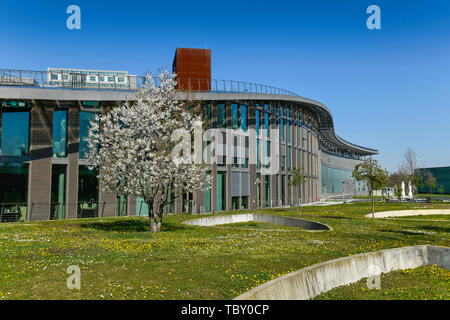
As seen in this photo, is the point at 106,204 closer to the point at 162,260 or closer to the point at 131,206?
the point at 131,206

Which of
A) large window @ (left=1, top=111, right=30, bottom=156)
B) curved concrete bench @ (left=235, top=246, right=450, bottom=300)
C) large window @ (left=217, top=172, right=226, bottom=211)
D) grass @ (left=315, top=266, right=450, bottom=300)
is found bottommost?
grass @ (left=315, top=266, right=450, bottom=300)

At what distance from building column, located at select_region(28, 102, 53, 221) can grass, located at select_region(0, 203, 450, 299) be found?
11.6m

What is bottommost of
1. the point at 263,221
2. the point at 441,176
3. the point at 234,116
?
the point at 263,221

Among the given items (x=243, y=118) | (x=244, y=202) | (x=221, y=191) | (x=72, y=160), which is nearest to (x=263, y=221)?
(x=221, y=191)

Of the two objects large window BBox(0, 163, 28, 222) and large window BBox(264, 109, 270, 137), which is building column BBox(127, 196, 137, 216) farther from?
large window BBox(264, 109, 270, 137)

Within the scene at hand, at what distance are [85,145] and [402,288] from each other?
29633mm

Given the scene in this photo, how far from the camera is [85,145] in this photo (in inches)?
1297

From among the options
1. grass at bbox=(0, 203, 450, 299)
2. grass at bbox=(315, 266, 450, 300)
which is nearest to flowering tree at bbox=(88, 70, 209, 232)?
grass at bbox=(0, 203, 450, 299)

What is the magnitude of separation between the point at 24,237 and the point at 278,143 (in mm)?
39093

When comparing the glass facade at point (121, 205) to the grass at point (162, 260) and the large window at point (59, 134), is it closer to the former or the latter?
the large window at point (59, 134)

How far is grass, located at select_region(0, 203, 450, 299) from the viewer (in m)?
8.77

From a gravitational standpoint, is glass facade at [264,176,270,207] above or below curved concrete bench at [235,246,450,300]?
above

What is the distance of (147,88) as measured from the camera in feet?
72.9
